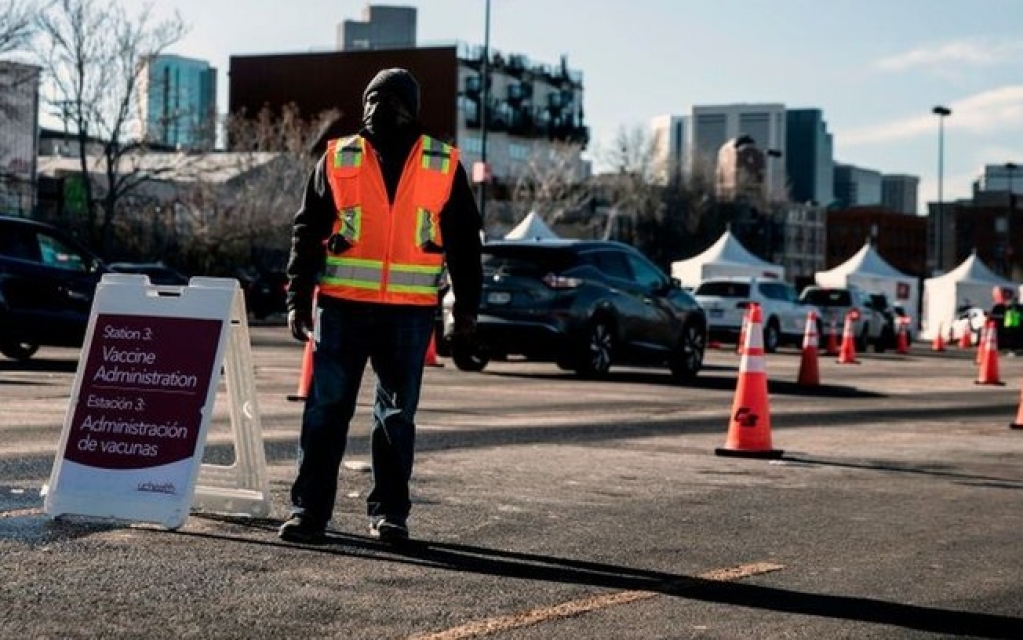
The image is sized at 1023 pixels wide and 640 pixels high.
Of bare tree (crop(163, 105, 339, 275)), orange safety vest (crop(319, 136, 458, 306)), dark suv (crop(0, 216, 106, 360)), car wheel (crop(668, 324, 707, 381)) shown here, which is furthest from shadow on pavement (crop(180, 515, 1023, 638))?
bare tree (crop(163, 105, 339, 275))

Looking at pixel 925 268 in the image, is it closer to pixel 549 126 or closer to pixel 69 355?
pixel 549 126

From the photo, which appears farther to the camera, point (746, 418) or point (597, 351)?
point (597, 351)

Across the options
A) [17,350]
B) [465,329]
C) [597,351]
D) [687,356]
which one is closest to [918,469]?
[465,329]

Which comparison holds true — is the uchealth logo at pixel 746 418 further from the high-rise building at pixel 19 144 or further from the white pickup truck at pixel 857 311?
the high-rise building at pixel 19 144

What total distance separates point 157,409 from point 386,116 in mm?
1546

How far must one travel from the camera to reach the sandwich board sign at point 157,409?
771 cm

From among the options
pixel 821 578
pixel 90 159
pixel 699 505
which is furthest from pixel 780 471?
pixel 90 159

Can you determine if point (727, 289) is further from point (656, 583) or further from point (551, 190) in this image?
point (551, 190)

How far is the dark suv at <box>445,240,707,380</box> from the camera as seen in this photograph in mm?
22344

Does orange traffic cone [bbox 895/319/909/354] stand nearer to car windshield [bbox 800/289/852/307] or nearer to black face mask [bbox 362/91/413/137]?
Answer: car windshield [bbox 800/289/852/307]

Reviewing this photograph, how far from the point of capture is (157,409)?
787cm

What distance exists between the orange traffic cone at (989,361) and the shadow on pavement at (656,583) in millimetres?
20882

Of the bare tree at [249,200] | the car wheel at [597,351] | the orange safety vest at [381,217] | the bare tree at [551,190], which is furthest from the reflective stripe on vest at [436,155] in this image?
the bare tree at [551,190]

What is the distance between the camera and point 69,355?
24.1m
